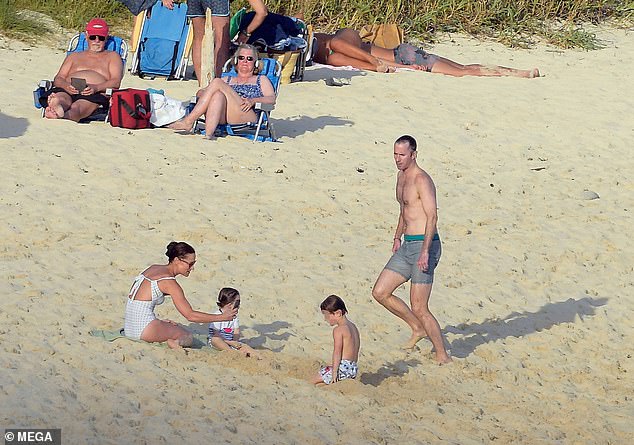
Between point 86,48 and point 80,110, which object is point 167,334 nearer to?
point 80,110

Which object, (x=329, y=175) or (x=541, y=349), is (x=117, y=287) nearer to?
(x=541, y=349)

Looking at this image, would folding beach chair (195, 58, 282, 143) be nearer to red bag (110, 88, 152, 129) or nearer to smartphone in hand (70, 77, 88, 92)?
red bag (110, 88, 152, 129)

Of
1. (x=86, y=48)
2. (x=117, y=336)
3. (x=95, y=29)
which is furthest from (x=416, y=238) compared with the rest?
(x=86, y=48)

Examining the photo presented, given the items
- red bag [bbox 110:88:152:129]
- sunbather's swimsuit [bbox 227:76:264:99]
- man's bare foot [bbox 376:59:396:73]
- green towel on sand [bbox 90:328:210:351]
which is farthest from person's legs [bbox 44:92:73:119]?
green towel on sand [bbox 90:328:210:351]

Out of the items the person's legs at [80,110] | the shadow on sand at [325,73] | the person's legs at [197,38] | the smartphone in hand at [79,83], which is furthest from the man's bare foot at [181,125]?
the shadow on sand at [325,73]

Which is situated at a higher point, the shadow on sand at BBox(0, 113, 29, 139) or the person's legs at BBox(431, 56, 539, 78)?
the shadow on sand at BBox(0, 113, 29, 139)

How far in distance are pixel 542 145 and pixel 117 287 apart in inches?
216

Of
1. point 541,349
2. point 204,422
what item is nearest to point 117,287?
point 204,422

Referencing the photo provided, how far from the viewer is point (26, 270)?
24.5 feet

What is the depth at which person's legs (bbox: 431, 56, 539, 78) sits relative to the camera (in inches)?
559

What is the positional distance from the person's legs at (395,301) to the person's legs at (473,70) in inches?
299

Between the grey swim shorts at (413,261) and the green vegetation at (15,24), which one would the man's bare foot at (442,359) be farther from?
the green vegetation at (15,24)

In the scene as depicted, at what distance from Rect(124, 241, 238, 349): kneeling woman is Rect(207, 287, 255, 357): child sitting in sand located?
0.17 ft

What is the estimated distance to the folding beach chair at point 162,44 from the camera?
42.3 ft
